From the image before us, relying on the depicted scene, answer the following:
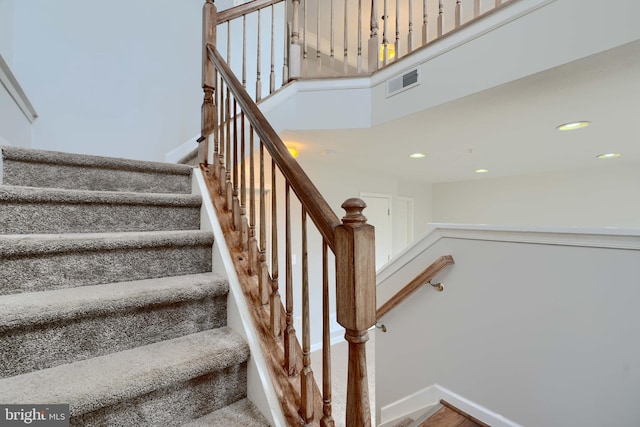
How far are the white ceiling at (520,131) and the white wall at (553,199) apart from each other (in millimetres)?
278

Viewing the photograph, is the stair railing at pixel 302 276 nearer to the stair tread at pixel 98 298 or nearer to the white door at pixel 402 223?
the stair tread at pixel 98 298

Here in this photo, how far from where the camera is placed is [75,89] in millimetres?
2434

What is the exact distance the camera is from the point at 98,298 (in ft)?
3.02

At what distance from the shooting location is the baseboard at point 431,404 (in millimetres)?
1559

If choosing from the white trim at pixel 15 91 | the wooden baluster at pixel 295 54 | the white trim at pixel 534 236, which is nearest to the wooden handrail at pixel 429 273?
the white trim at pixel 534 236

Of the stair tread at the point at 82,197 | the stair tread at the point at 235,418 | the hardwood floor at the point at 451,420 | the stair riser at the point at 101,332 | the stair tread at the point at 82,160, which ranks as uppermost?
the stair tread at the point at 82,160

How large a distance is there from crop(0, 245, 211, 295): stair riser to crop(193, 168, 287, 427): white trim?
0.11 metres

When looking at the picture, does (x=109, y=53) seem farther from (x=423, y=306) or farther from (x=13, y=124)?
(x=423, y=306)

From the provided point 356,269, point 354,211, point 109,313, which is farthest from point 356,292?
point 109,313

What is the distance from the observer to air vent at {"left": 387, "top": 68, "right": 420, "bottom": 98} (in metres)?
1.90

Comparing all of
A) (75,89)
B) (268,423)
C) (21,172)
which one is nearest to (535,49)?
(268,423)

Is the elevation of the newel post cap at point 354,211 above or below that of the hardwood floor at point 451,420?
above

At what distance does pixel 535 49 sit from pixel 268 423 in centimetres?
191

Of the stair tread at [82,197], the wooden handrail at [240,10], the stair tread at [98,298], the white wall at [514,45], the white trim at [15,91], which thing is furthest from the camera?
the wooden handrail at [240,10]
